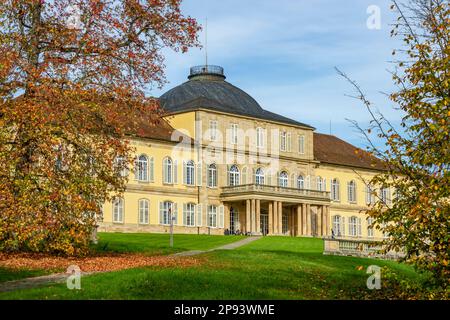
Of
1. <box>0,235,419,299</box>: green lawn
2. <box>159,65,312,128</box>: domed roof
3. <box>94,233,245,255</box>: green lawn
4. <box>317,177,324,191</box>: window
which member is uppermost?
<box>159,65,312,128</box>: domed roof

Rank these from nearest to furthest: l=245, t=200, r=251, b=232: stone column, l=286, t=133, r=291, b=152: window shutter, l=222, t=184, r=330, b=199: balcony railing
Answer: l=245, t=200, r=251, b=232: stone column, l=222, t=184, r=330, b=199: balcony railing, l=286, t=133, r=291, b=152: window shutter

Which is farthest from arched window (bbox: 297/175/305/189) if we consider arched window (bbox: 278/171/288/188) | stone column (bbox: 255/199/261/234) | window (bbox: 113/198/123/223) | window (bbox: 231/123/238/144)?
window (bbox: 113/198/123/223)

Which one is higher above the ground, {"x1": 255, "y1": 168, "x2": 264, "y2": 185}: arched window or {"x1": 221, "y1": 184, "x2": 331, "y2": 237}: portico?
{"x1": 255, "y1": 168, "x2": 264, "y2": 185}: arched window

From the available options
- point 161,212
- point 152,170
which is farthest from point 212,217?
point 152,170

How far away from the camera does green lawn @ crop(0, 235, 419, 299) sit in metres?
16.3

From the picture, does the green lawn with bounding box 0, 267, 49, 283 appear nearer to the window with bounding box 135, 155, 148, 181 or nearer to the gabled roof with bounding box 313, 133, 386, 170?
the window with bounding box 135, 155, 148, 181

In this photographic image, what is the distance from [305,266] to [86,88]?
929cm

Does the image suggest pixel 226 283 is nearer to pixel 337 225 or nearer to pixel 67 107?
pixel 67 107

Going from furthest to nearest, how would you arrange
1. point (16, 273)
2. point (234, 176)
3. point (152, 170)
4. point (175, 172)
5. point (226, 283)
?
point (234, 176) < point (175, 172) < point (152, 170) < point (16, 273) < point (226, 283)

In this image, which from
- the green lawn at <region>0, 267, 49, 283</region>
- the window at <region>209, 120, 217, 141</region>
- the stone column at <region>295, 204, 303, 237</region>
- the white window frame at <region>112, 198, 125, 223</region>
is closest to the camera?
the green lawn at <region>0, 267, 49, 283</region>

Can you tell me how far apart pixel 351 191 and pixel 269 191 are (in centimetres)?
1521

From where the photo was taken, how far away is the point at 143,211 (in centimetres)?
5828

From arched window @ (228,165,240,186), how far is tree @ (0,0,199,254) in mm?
36196
